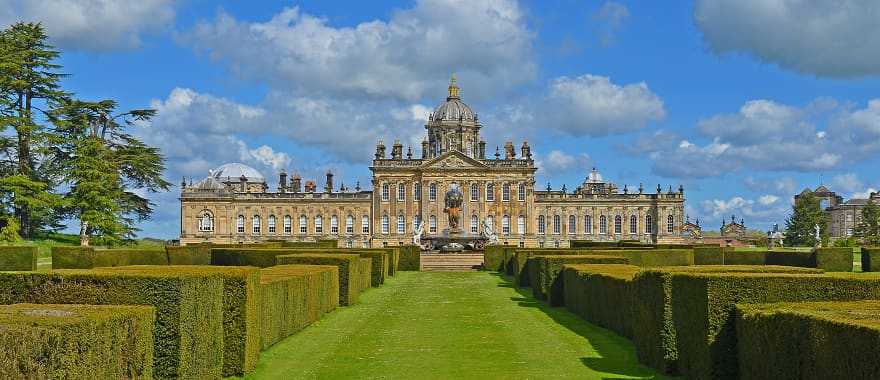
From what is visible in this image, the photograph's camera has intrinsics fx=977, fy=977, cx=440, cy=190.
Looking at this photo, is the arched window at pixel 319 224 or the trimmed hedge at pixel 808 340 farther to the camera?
the arched window at pixel 319 224

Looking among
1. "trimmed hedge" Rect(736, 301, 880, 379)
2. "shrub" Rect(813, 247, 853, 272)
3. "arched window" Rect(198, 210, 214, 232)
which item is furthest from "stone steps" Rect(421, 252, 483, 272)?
"arched window" Rect(198, 210, 214, 232)

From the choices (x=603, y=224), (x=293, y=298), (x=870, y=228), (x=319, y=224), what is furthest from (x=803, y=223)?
Result: (x=293, y=298)

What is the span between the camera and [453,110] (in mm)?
82312

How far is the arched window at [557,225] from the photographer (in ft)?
252

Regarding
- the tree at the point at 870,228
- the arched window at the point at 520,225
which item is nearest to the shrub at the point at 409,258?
the tree at the point at 870,228

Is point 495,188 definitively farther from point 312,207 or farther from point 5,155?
point 5,155

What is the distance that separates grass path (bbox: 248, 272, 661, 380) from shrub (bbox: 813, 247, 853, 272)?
1633 cm

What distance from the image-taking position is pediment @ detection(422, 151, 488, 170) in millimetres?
74500

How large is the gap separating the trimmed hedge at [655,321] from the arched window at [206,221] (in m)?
66.5

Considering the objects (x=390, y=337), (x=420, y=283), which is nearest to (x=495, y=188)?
(x=420, y=283)

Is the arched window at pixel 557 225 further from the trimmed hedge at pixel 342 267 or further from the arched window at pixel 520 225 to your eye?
the trimmed hedge at pixel 342 267

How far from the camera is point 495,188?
74.9 meters

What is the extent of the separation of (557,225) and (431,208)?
1024cm

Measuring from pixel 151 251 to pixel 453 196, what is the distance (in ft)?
65.6
